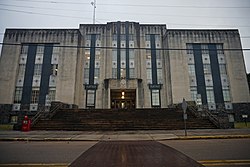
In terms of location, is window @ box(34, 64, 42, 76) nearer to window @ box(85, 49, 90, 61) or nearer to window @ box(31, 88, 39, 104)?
window @ box(31, 88, 39, 104)

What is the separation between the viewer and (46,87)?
28094 mm

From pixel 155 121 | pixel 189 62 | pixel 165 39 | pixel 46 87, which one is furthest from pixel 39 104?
pixel 189 62

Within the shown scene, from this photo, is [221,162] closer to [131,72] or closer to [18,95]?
[131,72]

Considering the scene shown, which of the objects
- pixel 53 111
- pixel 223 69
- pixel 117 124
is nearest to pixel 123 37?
pixel 53 111

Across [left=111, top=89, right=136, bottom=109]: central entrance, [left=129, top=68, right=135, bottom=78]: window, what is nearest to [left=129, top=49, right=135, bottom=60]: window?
[left=129, top=68, right=135, bottom=78]: window

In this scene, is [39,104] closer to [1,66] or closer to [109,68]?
[1,66]

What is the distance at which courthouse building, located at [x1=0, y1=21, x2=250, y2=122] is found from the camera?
27.8 m

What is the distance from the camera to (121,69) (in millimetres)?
29719

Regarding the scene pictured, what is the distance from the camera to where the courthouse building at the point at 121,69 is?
27766 mm

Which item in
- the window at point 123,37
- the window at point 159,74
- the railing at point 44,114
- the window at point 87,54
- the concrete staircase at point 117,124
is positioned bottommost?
the concrete staircase at point 117,124

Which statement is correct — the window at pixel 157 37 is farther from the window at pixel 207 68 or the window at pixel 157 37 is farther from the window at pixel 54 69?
the window at pixel 54 69

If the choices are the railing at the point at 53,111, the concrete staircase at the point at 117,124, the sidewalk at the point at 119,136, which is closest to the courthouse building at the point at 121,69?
the railing at the point at 53,111

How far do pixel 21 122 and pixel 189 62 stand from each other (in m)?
27.8

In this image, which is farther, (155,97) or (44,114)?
(155,97)
